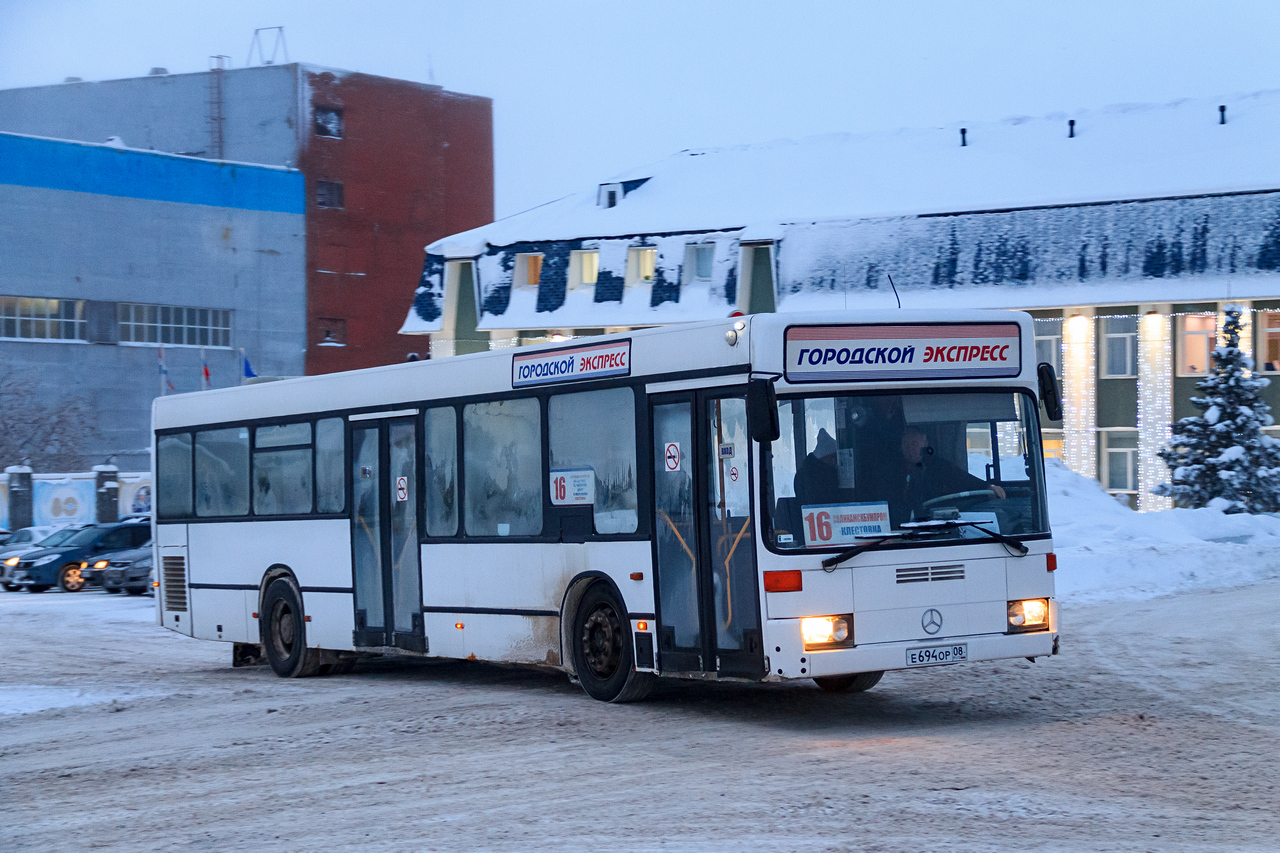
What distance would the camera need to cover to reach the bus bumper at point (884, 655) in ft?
36.6

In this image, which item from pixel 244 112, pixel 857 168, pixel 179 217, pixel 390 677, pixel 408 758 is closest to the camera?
pixel 408 758

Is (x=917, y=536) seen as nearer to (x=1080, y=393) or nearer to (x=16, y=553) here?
(x=16, y=553)

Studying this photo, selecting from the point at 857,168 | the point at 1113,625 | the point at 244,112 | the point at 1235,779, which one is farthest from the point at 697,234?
the point at 1235,779

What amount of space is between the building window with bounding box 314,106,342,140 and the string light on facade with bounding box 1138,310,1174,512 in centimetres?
4511

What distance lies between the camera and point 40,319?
69.2 metres

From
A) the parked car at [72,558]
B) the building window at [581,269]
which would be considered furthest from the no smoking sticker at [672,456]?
the building window at [581,269]

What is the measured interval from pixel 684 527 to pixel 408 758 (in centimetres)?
267

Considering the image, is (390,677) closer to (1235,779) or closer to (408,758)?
(408,758)

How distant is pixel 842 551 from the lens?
11297 millimetres

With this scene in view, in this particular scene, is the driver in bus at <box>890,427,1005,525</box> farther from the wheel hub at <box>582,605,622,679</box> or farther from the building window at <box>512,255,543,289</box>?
the building window at <box>512,255,543,289</box>

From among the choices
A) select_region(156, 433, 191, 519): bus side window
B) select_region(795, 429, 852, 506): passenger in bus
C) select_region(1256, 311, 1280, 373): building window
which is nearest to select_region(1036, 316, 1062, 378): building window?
select_region(1256, 311, 1280, 373): building window

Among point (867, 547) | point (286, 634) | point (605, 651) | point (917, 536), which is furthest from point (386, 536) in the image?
point (917, 536)

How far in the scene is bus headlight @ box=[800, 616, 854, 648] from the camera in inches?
440

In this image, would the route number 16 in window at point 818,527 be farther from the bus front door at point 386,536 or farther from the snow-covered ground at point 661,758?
the bus front door at point 386,536
